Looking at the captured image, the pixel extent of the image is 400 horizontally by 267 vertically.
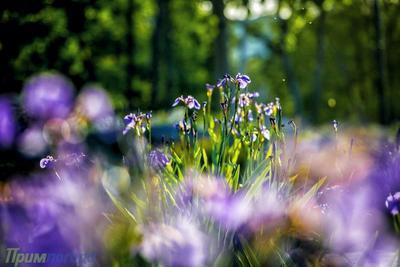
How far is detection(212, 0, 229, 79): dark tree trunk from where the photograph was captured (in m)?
16.4

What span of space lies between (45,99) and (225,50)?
1065 cm

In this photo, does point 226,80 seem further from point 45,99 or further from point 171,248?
point 45,99

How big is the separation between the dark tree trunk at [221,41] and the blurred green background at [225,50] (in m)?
0.02

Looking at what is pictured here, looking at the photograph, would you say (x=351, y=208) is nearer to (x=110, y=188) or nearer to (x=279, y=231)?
(x=279, y=231)

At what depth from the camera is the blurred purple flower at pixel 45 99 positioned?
20.2ft

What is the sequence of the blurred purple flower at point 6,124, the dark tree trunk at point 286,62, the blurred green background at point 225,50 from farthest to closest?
the dark tree trunk at point 286,62, the blurred green background at point 225,50, the blurred purple flower at point 6,124

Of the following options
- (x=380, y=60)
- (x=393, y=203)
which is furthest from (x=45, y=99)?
(x=380, y=60)

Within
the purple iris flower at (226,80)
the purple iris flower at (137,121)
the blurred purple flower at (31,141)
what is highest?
the purple iris flower at (226,80)

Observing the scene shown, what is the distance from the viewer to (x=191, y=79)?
3403 cm

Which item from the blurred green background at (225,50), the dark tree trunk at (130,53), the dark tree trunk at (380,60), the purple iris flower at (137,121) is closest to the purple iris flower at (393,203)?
the purple iris flower at (137,121)

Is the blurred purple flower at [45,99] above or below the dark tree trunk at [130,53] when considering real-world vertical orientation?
above

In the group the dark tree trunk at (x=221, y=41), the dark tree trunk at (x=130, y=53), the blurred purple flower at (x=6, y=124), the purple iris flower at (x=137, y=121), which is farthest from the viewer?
the dark tree trunk at (x=130, y=53)

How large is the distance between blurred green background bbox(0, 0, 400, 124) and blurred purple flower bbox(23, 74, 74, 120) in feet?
1.59

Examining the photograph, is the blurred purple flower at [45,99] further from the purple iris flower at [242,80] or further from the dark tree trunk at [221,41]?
the dark tree trunk at [221,41]
